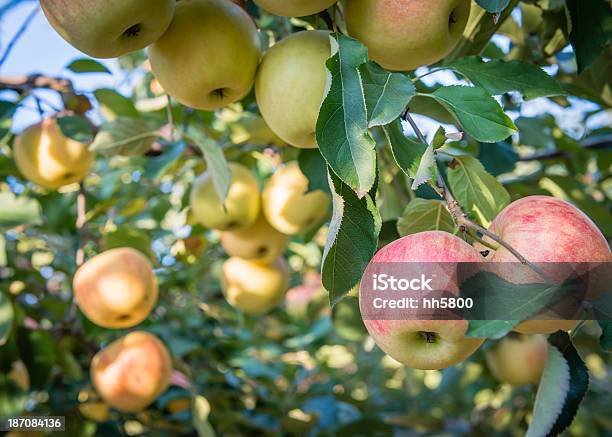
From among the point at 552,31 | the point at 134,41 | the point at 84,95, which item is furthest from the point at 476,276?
the point at 84,95

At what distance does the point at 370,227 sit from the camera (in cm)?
82

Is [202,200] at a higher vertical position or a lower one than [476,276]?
lower

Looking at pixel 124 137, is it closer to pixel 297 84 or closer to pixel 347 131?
pixel 297 84

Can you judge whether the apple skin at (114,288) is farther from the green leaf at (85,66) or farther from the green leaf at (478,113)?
the green leaf at (478,113)

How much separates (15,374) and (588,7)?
1954 millimetres

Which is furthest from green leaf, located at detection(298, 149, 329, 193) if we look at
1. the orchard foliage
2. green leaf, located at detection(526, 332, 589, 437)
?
green leaf, located at detection(526, 332, 589, 437)

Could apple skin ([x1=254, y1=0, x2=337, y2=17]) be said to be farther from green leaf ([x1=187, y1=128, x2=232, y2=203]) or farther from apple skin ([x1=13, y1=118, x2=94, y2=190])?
apple skin ([x1=13, y1=118, x2=94, y2=190])

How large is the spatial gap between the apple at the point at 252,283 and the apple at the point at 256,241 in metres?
0.22

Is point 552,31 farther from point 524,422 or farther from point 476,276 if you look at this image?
point 524,422

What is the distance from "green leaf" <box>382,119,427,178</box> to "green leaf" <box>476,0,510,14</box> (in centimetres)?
20

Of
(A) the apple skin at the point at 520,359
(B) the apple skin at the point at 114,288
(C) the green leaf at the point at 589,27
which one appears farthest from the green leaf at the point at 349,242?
(A) the apple skin at the point at 520,359

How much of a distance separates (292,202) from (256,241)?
304 mm

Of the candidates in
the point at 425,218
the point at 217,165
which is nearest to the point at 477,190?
Answer: the point at 425,218

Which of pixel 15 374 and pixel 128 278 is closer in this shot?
pixel 128 278
